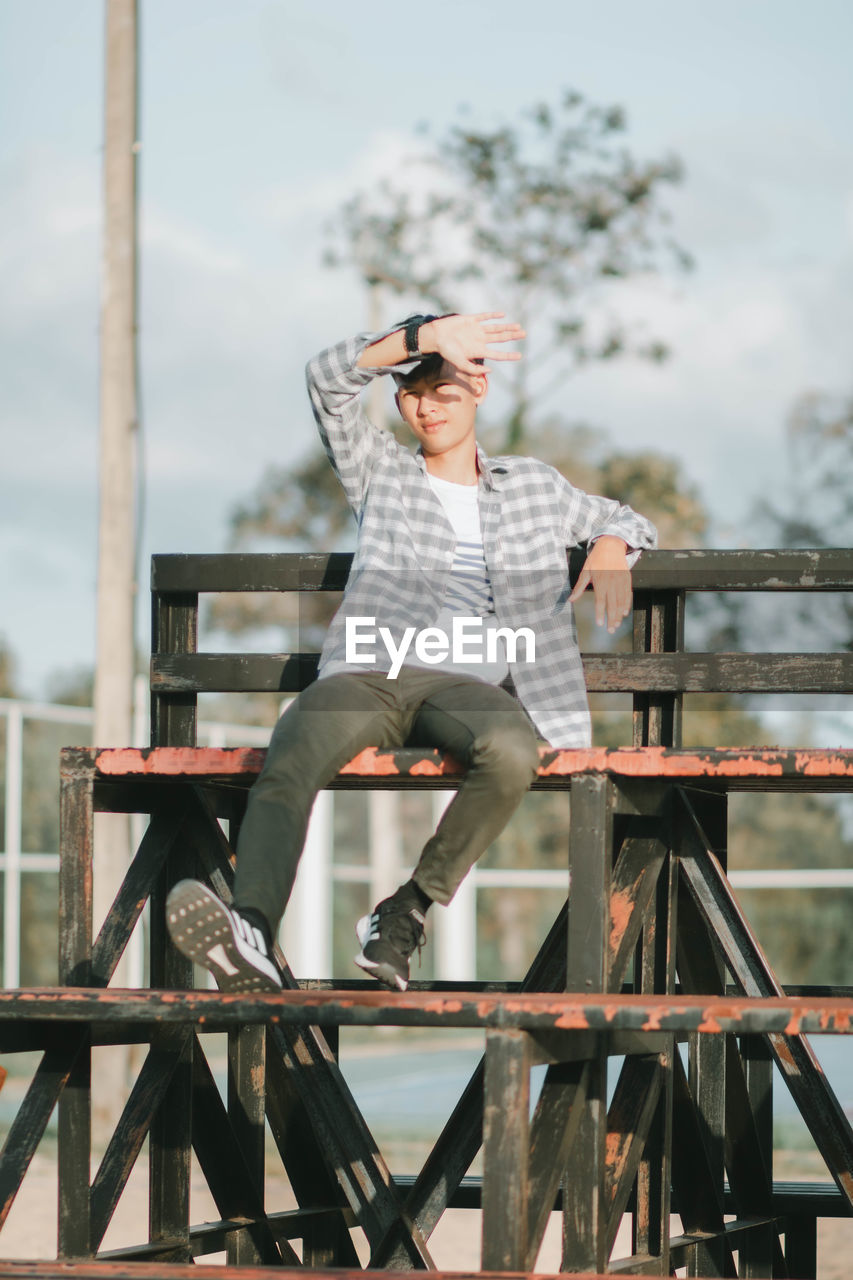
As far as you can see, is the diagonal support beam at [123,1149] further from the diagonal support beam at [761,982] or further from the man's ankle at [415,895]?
the diagonal support beam at [761,982]

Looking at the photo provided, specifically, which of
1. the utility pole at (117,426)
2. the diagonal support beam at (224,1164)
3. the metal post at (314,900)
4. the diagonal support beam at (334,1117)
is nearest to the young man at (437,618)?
the diagonal support beam at (334,1117)

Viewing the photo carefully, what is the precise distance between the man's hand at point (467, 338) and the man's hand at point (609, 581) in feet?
1.63

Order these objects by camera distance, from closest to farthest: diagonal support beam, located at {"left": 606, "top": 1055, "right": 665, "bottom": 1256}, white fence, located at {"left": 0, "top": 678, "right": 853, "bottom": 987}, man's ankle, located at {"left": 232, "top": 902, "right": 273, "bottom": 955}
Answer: man's ankle, located at {"left": 232, "top": 902, "right": 273, "bottom": 955} → diagonal support beam, located at {"left": 606, "top": 1055, "right": 665, "bottom": 1256} → white fence, located at {"left": 0, "top": 678, "right": 853, "bottom": 987}

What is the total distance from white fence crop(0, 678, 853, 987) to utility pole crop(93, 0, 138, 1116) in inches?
17.0

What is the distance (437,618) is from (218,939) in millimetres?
1041

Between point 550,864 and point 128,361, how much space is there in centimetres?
1831

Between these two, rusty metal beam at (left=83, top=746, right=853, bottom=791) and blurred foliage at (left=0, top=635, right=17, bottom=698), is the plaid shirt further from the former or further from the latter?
blurred foliage at (left=0, top=635, right=17, bottom=698)

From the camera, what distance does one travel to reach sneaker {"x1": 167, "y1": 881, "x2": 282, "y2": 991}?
8.82 ft

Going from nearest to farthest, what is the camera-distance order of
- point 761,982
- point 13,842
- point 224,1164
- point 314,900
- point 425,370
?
1. point 761,982
2. point 425,370
3. point 224,1164
4. point 13,842
5. point 314,900

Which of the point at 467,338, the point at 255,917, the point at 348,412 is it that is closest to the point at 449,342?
the point at 467,338

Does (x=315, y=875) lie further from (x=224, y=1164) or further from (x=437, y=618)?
(x=437, y=618)

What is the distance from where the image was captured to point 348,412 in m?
3.56

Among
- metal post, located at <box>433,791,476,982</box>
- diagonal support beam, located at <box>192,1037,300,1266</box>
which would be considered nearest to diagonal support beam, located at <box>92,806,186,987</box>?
diagonal support beam, located at <box>192,1037,300,1266</box>

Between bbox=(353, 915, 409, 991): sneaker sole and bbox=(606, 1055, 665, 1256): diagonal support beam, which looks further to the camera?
bbox=(606, 1055, 665, 1256): diagonal support beam
